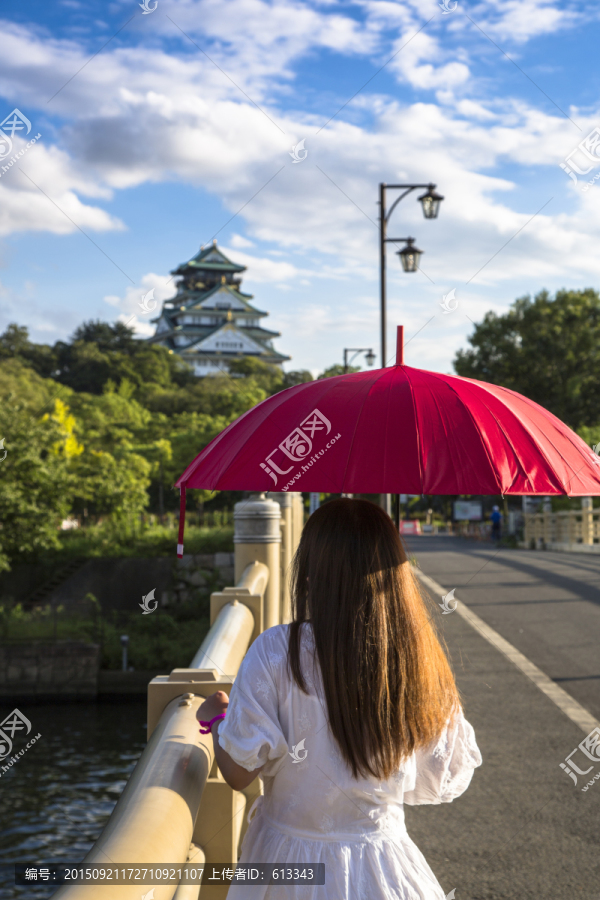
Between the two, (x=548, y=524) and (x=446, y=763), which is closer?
(x=446, y=763)

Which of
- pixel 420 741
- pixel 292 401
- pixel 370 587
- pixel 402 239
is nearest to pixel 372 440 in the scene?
pixel 292 401

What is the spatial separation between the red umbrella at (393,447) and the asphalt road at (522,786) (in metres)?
0.36

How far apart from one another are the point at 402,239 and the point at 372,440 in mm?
14205

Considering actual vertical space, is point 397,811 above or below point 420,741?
below

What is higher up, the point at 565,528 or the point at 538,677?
the point at 565,528

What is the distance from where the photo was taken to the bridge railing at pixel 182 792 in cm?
152

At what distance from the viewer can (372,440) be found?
221 centimetres

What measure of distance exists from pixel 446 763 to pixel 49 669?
26.6 m

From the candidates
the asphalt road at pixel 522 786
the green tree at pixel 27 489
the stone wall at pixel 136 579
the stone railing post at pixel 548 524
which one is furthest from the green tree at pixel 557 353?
the asphalt road at pixel 522 786

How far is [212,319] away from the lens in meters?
102

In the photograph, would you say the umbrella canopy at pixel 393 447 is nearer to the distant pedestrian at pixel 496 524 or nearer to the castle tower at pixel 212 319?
the distant pedestrian at pixel 496 524

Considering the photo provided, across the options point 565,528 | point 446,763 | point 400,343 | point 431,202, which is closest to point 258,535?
point 400,343

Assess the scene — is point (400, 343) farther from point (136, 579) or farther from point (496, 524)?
point (496, 524)

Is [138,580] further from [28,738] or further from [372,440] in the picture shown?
[372,440]
